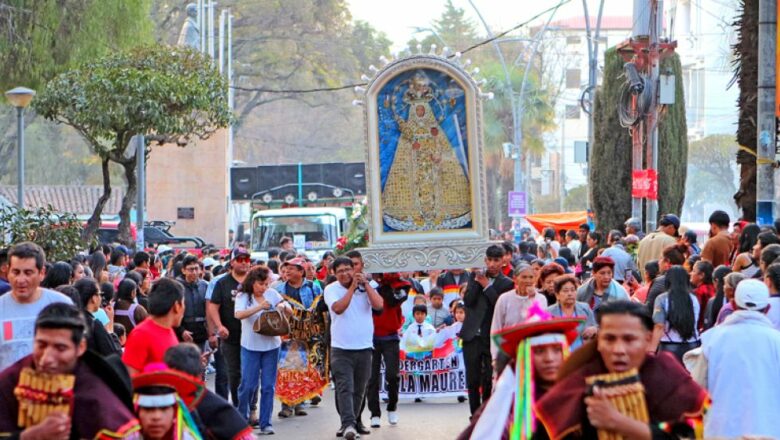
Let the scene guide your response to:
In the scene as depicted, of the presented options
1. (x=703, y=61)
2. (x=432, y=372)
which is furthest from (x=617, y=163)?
(x=703, y=61)

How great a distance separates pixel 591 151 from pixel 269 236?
756cm

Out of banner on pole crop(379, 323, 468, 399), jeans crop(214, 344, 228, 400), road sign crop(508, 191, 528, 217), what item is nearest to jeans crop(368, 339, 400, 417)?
jeans crop(214, 344, 228, 400)

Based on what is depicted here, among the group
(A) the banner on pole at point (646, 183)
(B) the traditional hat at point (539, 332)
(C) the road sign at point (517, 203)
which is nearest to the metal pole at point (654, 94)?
(A) the banner on pole at point (646, 183)

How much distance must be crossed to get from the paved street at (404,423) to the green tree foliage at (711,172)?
168 ft

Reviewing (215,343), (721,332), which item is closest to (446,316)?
(215,343)

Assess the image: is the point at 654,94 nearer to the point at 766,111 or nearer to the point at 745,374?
the point at 766,111

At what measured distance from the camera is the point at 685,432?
5.68 m

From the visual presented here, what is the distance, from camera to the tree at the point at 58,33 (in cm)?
2492

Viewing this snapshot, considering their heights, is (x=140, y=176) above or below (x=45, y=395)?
above

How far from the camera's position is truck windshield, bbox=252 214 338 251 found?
31969 mm

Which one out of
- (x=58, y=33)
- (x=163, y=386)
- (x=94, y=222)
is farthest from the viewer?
(x=58, y=33)

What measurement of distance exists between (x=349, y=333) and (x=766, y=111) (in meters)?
5.86

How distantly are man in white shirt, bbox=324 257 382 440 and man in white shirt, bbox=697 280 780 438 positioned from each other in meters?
5.36

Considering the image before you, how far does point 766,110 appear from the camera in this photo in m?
16.2
